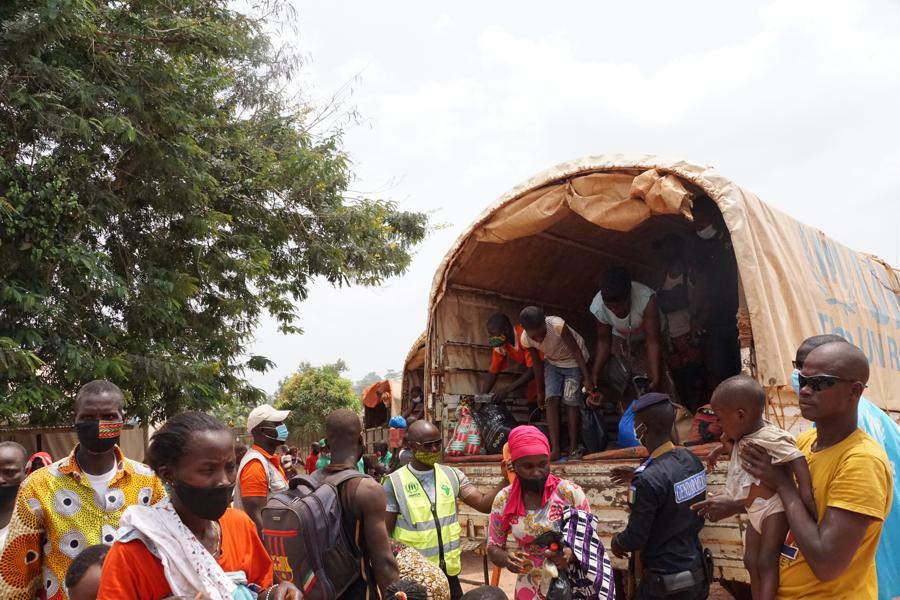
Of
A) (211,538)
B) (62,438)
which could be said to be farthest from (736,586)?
(62,438)

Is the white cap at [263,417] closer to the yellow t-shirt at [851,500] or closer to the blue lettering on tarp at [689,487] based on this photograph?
the blue lettering on tarp at [689,487]

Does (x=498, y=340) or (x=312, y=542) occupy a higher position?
(x=498, y=340)

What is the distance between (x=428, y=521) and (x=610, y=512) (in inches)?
57.1

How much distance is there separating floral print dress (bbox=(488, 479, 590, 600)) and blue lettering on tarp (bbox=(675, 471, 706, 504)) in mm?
417

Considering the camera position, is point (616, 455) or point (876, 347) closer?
point (616, 455)

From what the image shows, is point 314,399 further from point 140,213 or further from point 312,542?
point 312,542

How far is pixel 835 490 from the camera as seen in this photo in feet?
7.38

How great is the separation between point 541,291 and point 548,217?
1.98 metres

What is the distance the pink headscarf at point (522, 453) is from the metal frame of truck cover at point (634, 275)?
4.85 ft

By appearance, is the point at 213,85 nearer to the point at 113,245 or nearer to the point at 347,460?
the point at 113,245

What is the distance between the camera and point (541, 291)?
802cm

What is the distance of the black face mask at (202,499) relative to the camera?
1.90 metres

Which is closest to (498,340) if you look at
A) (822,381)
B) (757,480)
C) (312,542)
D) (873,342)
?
(873,342)

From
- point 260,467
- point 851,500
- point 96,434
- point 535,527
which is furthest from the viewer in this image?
point 260,467
